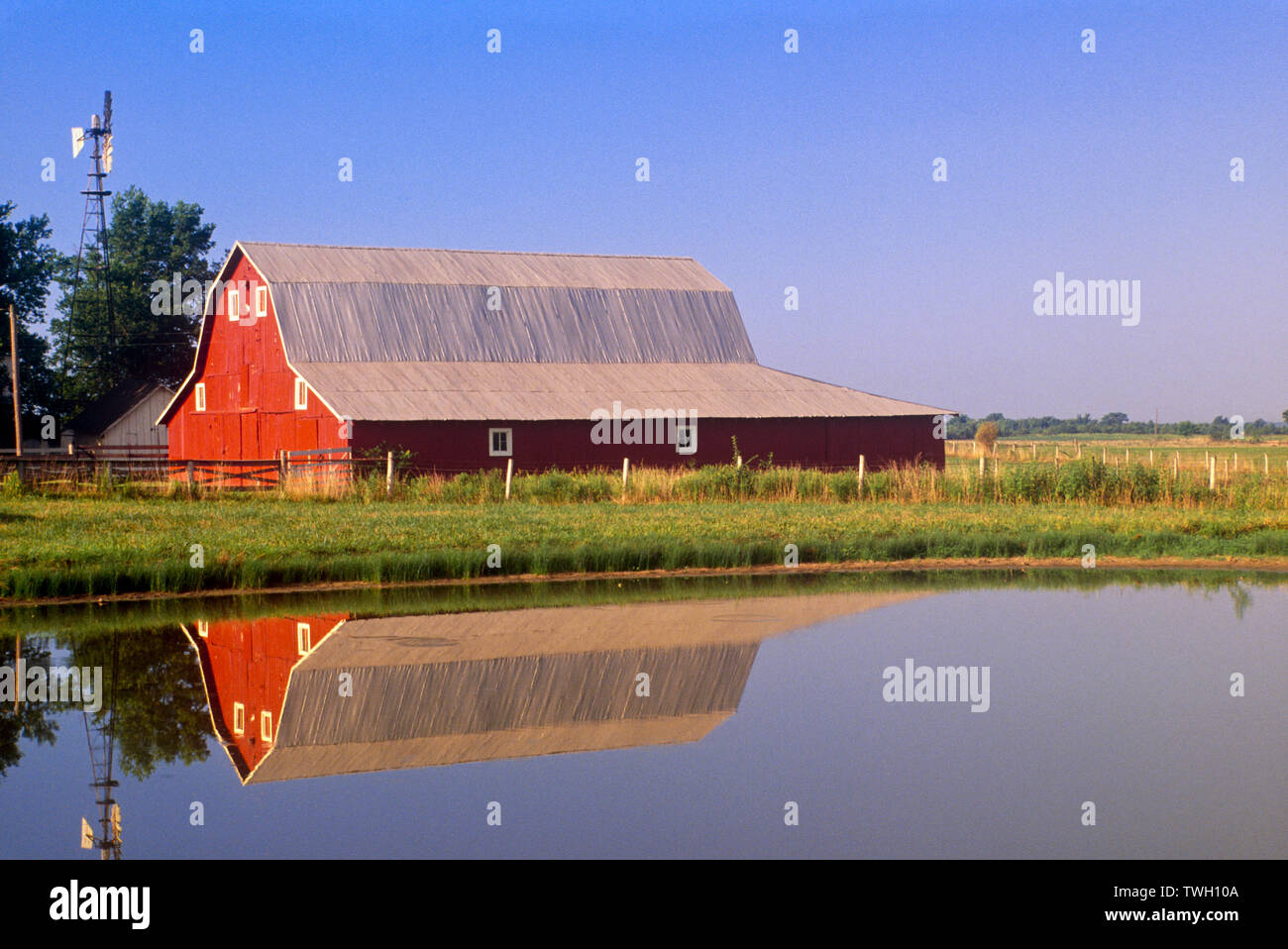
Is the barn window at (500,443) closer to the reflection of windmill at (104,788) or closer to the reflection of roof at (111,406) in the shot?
the reflection of roof at (111,406)

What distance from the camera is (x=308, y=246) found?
46.3m

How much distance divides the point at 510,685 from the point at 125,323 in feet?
202

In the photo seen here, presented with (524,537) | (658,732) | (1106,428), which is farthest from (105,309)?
(1106,428)

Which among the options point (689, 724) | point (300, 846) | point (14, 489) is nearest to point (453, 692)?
point (689, 724)

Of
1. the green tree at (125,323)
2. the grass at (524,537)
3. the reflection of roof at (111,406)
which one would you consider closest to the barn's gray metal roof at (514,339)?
the grass at (524,537)

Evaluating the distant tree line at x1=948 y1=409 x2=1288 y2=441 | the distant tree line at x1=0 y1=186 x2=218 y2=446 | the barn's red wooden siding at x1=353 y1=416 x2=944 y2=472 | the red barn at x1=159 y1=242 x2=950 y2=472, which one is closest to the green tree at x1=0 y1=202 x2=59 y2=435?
the distant tree line at x1=0 y1=186 x2=218 y2=446

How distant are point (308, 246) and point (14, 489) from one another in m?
15.4

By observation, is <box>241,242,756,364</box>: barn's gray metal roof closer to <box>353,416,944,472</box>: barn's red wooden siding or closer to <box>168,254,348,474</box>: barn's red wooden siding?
<box>168,254,348,474</box>: barn's red wooden siding

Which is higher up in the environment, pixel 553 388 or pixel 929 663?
pixel 553 388

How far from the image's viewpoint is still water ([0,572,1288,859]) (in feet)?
25.4

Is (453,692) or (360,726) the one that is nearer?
(360,726)

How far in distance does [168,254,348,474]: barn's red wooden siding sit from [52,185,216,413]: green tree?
1949 cm

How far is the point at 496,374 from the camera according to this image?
4275 cm

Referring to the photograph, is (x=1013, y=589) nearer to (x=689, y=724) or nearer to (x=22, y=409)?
(x=689, y=724)
